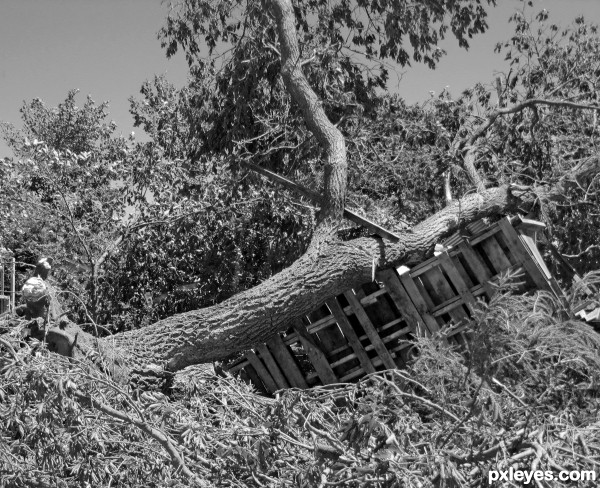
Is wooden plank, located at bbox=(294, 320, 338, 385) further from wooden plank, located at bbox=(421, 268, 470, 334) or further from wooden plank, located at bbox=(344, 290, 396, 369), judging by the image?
wooden plank, located at bbox=(421, 268, 470, 334)

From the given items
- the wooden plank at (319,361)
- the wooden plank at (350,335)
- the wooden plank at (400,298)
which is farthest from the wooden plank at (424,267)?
the wooden plank at (319,361)

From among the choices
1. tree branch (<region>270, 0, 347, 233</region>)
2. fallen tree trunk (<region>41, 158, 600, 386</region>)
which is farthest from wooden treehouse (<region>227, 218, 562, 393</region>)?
tree branch (<region>270, 0, 347, 233</region>)

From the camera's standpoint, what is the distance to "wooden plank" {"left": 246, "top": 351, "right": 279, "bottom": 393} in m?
6.25

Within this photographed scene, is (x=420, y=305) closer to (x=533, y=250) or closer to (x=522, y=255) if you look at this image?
(x=522, y=255)

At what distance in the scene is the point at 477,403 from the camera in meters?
2.82

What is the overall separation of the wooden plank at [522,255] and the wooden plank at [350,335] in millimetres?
1375

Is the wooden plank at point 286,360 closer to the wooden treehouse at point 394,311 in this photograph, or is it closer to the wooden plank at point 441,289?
the wooden treehouse at point 394,311

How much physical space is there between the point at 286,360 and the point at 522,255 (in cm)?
203

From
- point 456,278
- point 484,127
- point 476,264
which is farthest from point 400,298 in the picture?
point 484,127

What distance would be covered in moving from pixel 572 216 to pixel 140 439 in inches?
202

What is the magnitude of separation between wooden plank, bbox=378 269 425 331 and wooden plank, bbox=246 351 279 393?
3.91 ft

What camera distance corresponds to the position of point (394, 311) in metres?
6.14

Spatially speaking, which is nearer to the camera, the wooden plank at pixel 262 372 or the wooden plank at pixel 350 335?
the wooden plank at pixel 350 335

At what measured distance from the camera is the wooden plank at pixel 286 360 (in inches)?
245
